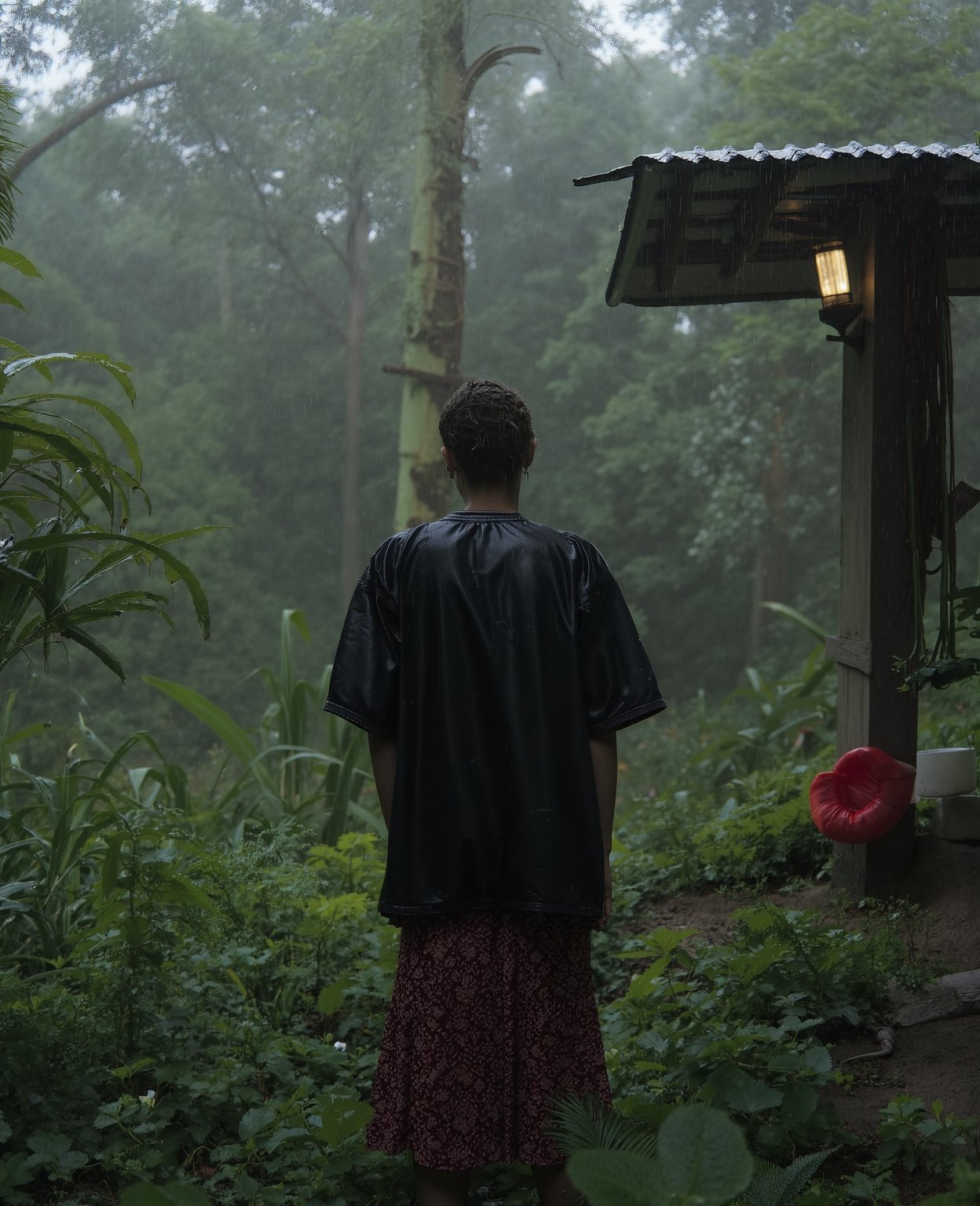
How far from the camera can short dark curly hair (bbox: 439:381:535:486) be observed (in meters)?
1.98

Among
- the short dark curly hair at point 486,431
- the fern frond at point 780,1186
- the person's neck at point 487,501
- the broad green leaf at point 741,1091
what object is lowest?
the broad green leaf at point 741,1091

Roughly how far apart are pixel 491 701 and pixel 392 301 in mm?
17277

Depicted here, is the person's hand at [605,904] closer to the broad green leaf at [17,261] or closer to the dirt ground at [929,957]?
the dirt ground at [929,957]

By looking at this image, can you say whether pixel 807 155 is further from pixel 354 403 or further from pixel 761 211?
pixel 354 403

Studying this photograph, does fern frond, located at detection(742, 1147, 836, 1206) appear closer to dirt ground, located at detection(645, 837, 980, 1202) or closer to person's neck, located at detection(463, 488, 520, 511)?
dirt ground, located at detection(645, 837, 980, 1202)

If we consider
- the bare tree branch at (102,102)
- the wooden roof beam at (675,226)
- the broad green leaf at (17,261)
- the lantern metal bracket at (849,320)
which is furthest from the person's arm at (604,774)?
the bare tree branch at (102,102)

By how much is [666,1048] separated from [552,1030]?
0.59 m

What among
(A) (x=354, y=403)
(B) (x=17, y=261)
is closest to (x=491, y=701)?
(B) (x=17, y=261)

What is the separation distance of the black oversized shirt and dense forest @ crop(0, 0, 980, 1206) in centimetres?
→ 43

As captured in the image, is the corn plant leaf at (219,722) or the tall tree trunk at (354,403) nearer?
the corn plant leaf at (219,722)

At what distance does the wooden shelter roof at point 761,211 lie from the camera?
307 cm

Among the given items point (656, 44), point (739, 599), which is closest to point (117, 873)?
point (739, 599)

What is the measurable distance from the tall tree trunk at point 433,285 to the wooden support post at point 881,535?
13.2 feet

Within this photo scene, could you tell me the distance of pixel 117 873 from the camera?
2.56 metres
